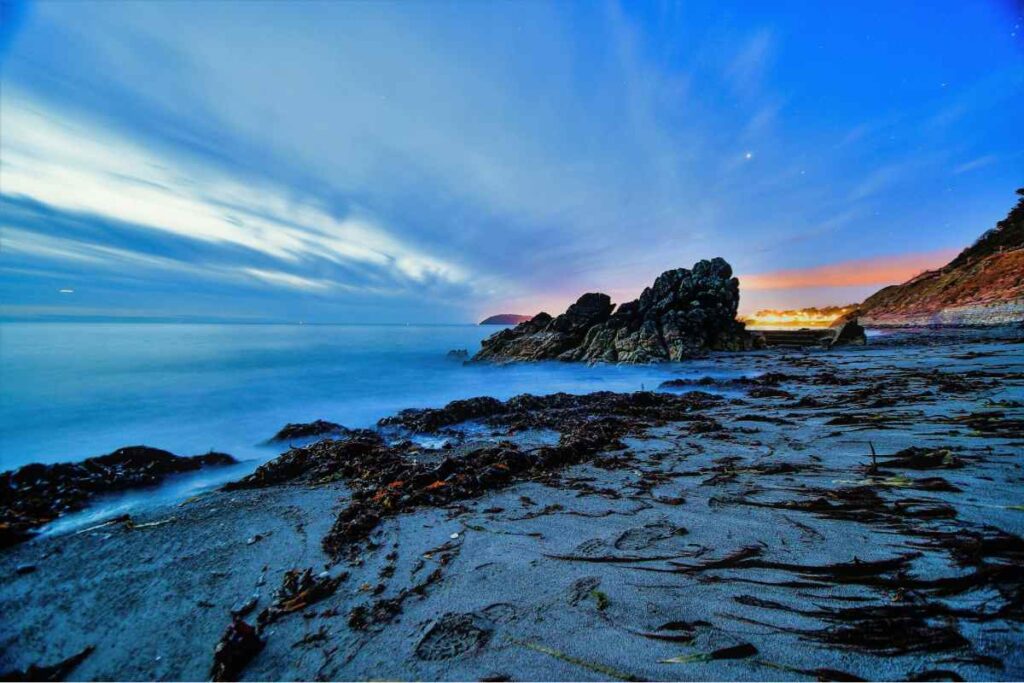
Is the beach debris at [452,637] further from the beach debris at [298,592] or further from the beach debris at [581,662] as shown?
the beach debris at [298,592]

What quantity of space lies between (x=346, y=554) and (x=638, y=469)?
130 inches

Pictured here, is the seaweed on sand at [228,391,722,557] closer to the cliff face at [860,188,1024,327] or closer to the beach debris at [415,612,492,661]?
the beach debris at [415,612,492,661]

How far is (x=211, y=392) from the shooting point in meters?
13.4

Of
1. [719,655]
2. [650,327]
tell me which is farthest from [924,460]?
[650,327]

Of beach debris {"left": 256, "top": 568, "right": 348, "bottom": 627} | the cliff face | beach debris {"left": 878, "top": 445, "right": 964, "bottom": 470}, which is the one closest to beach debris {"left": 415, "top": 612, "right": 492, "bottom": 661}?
beach debris {"left": 256, "top": 568, "right": 348, "bottom": 627}

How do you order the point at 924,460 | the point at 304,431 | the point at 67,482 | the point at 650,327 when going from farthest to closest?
the point at 650,327
the point at 304,431
the point at 67,482
the point at 924,460

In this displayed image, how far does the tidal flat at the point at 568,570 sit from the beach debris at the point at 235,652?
12mm

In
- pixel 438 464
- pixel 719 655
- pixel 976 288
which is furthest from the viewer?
pixel 976 288

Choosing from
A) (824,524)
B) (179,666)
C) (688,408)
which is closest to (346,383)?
(688,408)

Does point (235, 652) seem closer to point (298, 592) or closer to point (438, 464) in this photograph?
point (298, 592)

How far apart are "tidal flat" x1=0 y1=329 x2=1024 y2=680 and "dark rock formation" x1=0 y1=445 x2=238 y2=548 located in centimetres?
58

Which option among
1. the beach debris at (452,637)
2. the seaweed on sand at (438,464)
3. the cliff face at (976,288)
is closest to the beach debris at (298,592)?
the seaweed on sand at (438,464)

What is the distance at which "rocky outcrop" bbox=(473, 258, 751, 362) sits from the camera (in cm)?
2255

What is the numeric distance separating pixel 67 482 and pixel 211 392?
10588 millimetres
